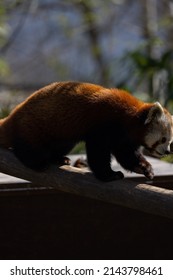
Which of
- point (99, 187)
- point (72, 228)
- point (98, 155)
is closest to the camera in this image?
point (99, 187)

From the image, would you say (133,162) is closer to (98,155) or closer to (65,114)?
(98,155)

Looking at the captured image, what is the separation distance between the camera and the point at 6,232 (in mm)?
3584

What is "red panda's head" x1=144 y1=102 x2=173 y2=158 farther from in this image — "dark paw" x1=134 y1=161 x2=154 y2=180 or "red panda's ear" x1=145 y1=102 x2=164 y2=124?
"dark paw" x1=134 y1=161 x2=154 y2=180

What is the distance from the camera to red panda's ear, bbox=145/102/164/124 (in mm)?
3288

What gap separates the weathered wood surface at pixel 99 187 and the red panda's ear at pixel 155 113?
452mm

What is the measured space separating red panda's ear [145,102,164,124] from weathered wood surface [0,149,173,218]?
1.48 ft

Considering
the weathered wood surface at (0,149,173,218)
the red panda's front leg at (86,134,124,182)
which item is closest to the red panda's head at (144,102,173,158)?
the red panda's front leg at (86,134,124,182)

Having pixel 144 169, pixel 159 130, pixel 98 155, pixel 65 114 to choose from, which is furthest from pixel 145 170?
pixel 65 114

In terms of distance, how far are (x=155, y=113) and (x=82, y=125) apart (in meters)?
0.39

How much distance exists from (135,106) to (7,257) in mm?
1105

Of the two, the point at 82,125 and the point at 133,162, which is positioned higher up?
the point at 82,125

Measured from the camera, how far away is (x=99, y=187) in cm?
293

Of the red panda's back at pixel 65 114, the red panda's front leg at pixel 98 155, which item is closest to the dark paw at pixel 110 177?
the red panda's front leg at pixel 98 155
